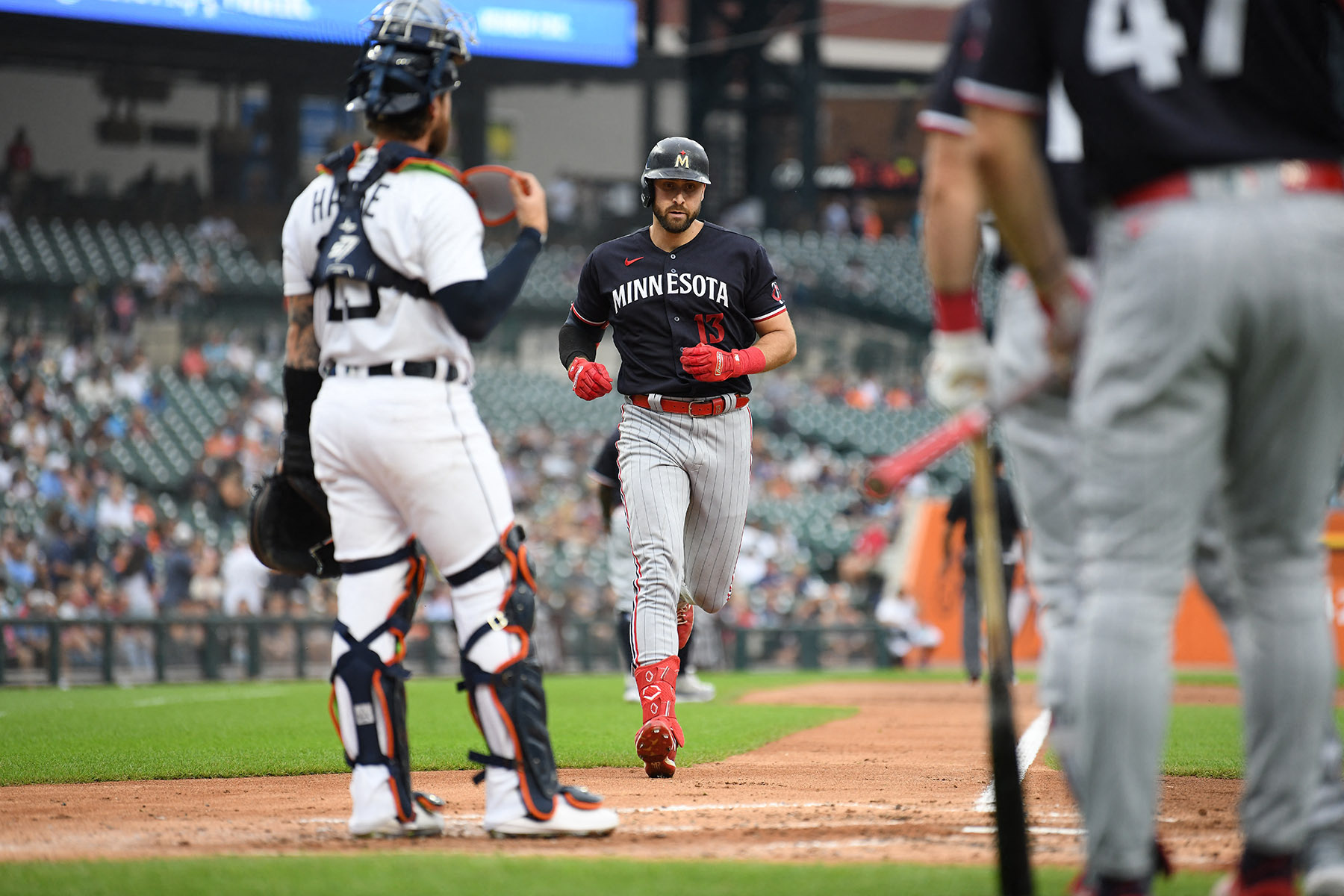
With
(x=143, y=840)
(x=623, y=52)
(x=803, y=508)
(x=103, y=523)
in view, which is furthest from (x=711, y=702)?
(x=623, y=52)

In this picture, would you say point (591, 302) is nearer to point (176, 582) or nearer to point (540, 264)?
point (176, 582)

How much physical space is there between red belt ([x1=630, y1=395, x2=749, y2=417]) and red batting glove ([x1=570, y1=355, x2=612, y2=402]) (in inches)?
5.6

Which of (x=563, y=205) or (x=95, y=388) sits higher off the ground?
(x=563, y=205)

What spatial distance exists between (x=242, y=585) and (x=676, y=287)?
10.2 meters

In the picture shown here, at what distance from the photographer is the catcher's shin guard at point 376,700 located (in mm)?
3758

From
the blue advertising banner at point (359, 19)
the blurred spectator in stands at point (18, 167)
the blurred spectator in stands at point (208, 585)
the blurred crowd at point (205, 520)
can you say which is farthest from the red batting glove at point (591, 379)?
the blurred spectator in stands at point (18, 167)

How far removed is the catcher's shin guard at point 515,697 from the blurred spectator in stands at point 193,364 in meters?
18.1

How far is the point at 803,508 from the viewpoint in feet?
66.9

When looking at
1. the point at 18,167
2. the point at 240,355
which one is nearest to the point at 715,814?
the point at 240,355

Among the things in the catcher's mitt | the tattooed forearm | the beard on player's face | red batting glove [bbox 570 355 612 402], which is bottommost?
the catcher's mitt

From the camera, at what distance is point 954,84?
2889 mm

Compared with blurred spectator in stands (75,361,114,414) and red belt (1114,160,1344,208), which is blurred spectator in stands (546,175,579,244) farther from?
red belt (1114,160,1344,208)

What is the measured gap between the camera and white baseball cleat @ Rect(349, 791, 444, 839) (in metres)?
3.74

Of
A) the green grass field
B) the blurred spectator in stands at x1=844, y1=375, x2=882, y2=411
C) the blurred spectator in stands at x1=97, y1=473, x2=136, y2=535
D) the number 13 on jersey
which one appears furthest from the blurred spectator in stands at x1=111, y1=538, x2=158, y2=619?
the blurred spectator in stands at x1=844, y1=375, x2=882, y2=411
